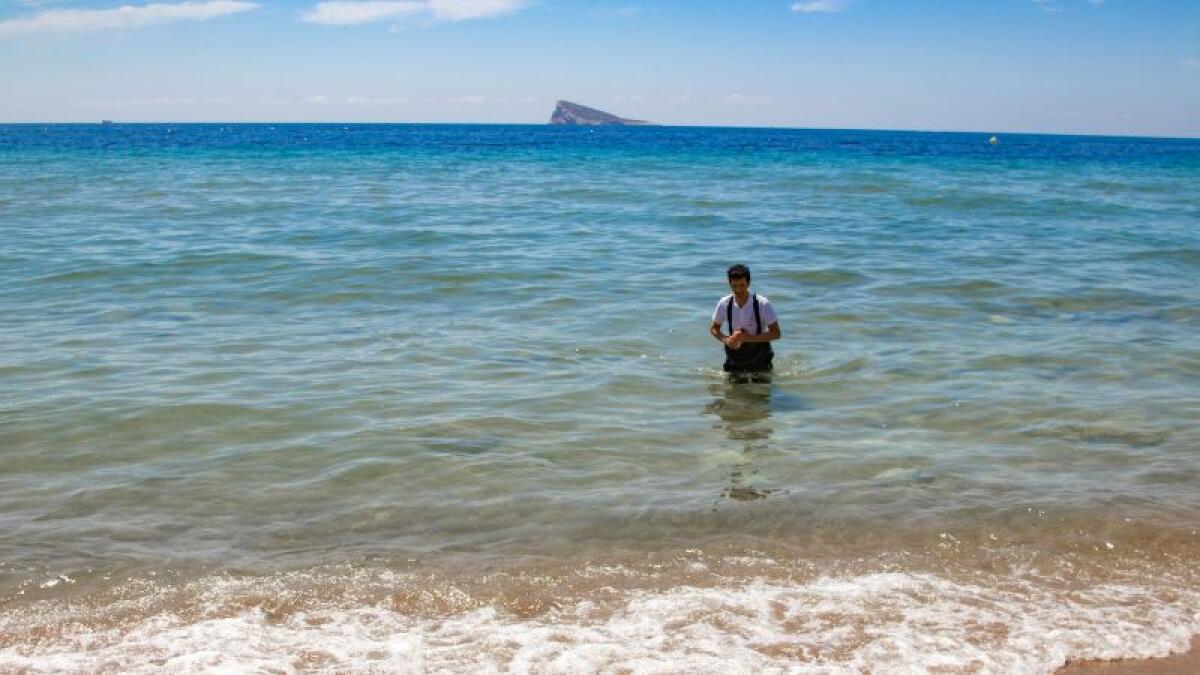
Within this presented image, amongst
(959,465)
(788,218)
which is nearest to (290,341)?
(959,465)

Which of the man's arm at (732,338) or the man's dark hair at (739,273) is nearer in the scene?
the man's dark hair at (739,273)

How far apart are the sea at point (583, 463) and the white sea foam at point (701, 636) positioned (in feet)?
0.07

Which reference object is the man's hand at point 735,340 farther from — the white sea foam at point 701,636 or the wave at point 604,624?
the white sea foam at point 701,636

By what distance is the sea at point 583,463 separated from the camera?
5.32 meters

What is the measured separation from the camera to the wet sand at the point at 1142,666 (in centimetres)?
486

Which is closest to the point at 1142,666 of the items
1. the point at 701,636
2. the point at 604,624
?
the point at 701,636

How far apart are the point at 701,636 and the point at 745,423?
4091 millimetres

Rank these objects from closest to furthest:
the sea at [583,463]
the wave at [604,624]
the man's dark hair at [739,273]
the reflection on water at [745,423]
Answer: the wave at [604,624] → the sea at [583,463] → the reflection on water at [745,423] → the man's dark hair at [739,273]

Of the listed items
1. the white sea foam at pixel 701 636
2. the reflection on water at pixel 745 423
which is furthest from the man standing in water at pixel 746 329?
the white sea foam at pixel 701 636

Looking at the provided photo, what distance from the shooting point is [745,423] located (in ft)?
30.2

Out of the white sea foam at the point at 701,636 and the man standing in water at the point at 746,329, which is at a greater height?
the man standing in water at the point at 746,329

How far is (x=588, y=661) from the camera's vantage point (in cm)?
497

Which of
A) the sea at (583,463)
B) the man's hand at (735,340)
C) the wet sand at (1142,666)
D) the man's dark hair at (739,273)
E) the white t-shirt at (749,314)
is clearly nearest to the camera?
the wet sand at (1142,666)

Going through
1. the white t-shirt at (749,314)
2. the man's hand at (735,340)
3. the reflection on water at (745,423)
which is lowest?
the reflection on water at (745,423)
